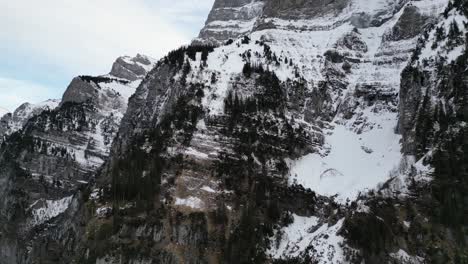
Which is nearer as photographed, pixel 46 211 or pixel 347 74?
pixel 347 74

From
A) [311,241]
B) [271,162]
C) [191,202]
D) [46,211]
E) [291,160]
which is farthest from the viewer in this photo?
[46,211]

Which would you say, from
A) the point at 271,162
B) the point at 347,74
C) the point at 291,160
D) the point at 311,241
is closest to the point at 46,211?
the point at 271,162

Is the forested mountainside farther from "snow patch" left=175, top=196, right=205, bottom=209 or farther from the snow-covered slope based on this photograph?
the snow-covered slope

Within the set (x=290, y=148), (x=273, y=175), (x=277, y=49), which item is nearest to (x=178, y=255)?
(x=273, y=175)

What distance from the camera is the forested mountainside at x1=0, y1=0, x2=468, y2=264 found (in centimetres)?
11100

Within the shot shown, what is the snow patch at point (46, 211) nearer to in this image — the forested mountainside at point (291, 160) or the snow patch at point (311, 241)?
the forested mountainside at point (291, 160)

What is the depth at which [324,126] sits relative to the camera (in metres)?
153

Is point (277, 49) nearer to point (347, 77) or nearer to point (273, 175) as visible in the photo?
point (347, 77)

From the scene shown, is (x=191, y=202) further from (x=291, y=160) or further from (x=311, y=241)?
(x=291, y=160)

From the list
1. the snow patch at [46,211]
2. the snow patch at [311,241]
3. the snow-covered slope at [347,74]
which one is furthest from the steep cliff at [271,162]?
the snow patch at [46,211]

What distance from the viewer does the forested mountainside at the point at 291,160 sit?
11100 centimetres

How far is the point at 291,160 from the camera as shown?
136750 mm

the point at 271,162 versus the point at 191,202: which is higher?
the point at 271,162

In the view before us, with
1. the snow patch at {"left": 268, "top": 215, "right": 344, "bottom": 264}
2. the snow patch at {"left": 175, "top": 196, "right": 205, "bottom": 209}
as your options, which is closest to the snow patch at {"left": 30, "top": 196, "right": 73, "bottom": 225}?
A: the snow patch at {"left": 175, "top": 196, "right": 205, "bottom": 209}
